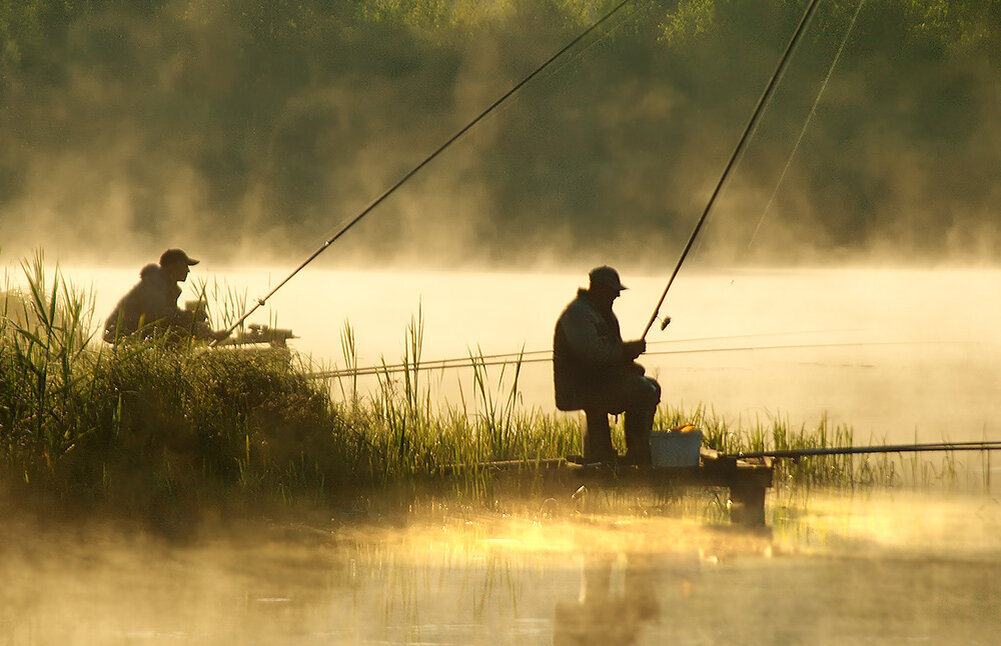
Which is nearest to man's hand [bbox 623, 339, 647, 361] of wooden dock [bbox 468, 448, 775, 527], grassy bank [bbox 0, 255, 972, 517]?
wooden dock [bbox 468, 448, 775, 527]

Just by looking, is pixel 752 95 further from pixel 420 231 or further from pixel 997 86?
pixel 420 231

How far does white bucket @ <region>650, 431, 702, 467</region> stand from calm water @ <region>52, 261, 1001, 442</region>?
198 centimetres

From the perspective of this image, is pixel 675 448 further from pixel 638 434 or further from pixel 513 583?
pixel 513 583

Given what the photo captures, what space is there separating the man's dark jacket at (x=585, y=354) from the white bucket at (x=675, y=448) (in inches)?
16.2

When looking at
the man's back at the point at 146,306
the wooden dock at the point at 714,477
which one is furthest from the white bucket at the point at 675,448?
the man's back at the point at 146,306

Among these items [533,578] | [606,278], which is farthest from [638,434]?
[533,578]

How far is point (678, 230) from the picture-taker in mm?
43500

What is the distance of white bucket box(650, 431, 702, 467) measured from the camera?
24.6 ft

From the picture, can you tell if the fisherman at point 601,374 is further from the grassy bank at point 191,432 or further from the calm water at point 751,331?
the calm water at point 751,331

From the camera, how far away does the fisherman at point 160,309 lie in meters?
9.11

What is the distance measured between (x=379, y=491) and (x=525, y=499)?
0.85m

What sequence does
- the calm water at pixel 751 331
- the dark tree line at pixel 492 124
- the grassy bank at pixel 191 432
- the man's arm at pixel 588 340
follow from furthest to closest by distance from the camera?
the dark tree line at pixel 492 124, the calm water at pixel 751 331, the grassy bank at pixel 191 432, the man's arm at pixel 588 340

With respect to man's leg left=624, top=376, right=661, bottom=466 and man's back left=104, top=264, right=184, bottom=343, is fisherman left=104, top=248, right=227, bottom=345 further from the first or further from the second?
man's leg left=624, top=376, right=661, bottom=466

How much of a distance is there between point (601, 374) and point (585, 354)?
16cm
